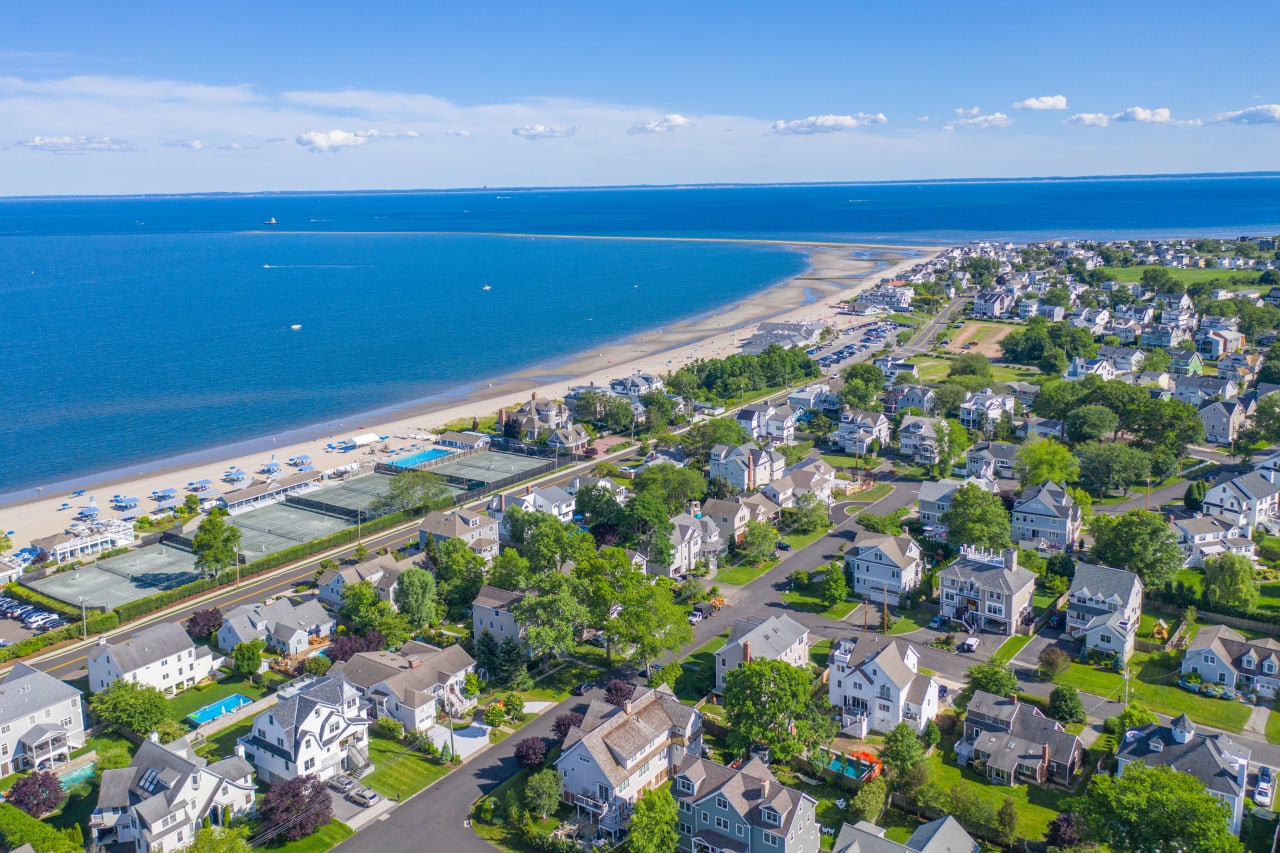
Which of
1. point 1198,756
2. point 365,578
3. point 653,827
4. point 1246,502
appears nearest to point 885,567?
point 1198,756

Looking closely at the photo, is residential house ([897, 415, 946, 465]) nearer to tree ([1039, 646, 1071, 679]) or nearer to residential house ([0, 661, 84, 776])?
tree ([1039, 646, 1071, 679])

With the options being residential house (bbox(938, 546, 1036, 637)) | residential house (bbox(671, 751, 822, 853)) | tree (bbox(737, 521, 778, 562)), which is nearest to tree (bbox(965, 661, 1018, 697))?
residential house (bbox(938, 546, 1036, 637))

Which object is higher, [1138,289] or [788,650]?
[1138,289]

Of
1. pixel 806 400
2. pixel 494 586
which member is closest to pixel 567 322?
pixel 806 400

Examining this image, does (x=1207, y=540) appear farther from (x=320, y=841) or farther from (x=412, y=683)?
(x=320, y=841)

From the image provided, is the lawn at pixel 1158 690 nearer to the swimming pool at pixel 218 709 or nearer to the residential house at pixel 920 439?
the residential house at pixel 920 439

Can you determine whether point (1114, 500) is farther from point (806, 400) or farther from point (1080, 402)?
point (806, 400)

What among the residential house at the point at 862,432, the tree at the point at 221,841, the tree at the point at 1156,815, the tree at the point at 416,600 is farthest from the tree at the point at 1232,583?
the tree at the point at 221,841

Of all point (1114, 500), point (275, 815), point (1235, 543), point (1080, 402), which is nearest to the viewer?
point (275, 815)
